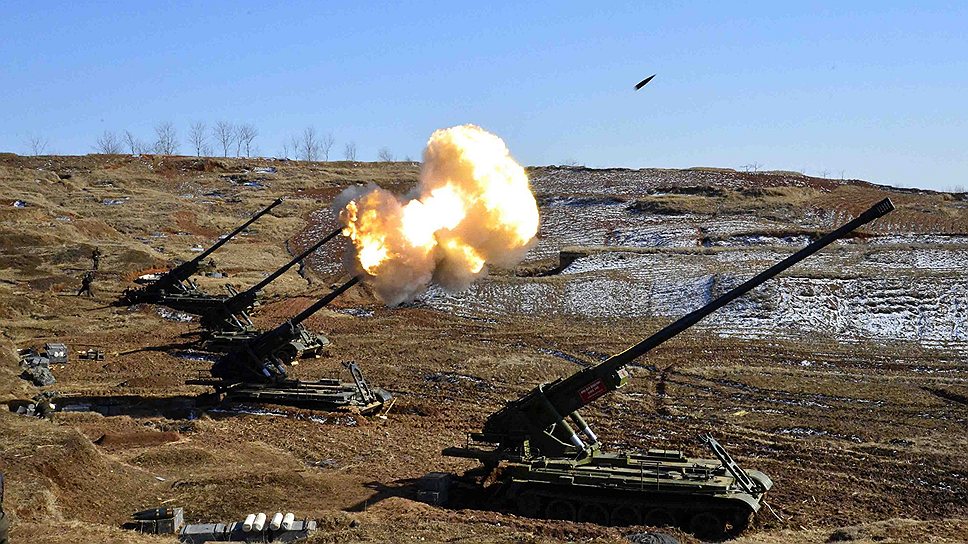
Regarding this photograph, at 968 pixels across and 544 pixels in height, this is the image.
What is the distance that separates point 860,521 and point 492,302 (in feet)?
110

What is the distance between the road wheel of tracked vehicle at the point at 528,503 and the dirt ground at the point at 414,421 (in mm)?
614

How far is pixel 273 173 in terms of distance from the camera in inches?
4114

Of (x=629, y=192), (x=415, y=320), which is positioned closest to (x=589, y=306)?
(x=415, y=320)

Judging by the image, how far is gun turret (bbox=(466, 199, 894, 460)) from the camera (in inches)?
810

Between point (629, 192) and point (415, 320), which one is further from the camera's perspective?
point (629, 192)

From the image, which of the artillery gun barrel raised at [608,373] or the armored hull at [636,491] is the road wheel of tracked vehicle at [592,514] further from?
the artillery gun barrel raised at [608,373]

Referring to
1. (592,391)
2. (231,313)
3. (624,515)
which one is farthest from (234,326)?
(624,515)

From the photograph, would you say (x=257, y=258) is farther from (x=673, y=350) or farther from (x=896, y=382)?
(x=896, y=382)

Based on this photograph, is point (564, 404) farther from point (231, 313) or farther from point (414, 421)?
point (231, 313)

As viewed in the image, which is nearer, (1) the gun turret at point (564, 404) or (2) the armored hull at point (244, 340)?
(1) the gun turret at point (564, 404)

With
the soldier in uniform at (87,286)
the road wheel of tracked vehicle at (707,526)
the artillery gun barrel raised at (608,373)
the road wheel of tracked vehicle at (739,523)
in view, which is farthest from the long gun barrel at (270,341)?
the soldier in uniform at (87,286)

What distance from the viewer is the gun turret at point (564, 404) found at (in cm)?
2058

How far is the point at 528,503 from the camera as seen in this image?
20.0 m

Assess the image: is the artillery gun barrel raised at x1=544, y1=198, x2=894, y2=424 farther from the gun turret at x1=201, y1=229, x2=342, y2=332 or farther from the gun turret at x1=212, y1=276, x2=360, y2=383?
the gun turret at x1=201, y1=229, x2=342, y2=332
